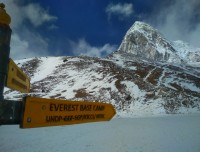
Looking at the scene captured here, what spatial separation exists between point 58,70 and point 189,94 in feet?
167

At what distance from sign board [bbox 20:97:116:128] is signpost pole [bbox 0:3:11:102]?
0.28 m

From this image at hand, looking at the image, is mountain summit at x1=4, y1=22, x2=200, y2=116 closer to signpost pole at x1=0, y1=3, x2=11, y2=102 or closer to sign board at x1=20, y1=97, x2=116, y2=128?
sign board at x1=20, y1=97, x2=116, y2=128

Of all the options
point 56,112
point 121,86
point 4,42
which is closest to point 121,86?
point 121,86

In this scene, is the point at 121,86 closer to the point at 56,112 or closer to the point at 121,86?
the point at 121,86

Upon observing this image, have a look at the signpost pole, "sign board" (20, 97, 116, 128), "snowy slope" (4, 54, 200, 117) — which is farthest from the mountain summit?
the signpost pole

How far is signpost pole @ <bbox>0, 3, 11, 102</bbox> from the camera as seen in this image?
7.30 feet

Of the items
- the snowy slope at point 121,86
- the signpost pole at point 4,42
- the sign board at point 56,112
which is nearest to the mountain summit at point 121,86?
the snowy slope at point 121,86

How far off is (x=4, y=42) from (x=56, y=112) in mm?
857

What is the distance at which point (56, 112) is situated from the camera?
8.69 feet

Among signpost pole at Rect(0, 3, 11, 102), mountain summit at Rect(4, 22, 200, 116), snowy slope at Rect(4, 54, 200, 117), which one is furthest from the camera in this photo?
mountain summit at Rect(4, 22, 200, 116)

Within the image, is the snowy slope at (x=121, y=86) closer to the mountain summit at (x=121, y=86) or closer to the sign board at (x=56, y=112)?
the mountain summit at (x=121, y=86)

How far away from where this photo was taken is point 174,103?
68688 millimetres

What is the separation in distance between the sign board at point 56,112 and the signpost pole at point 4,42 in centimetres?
28

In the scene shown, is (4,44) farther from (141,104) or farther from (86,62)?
(86,62)
